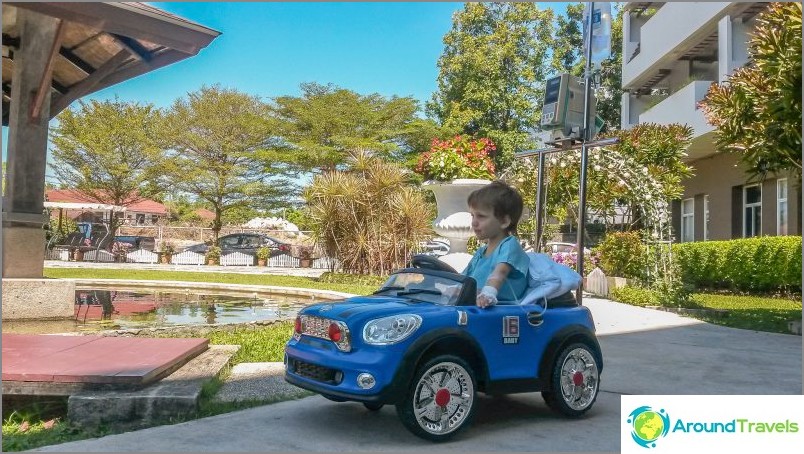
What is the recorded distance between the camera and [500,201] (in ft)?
14.2

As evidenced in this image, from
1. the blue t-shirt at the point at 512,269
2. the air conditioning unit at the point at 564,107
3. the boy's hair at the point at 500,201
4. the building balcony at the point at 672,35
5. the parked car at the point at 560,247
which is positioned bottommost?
the blue t-shirt at the point at 512,269

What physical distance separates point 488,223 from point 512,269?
0.34 meters

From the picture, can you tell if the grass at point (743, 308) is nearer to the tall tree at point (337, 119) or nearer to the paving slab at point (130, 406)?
the paving slab at point (130, 406)

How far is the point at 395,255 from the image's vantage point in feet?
55.4

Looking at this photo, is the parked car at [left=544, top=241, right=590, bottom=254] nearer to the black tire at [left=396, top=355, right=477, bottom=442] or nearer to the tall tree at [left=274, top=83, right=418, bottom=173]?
the black tire at [left=396, top=355, right=477, bottom=442]

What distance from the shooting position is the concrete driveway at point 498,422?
A: 11.9ft

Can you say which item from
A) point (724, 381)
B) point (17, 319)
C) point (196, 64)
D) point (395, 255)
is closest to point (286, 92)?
point (196, 64)

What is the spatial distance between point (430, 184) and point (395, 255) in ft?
13.0

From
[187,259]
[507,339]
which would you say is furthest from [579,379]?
[187,259]

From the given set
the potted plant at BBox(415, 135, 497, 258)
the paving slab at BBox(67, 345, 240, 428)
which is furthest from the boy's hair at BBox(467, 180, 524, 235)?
the potted plant at BBox(415, 135, 497, 258)

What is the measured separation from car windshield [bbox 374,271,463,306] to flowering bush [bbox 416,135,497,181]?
9.25 m

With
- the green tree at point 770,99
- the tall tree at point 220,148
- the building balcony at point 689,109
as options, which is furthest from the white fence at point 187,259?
the green tree at point 770,99

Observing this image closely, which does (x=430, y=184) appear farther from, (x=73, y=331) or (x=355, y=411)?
(x=355, y=411)

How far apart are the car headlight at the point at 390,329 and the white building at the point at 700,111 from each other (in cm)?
1469
